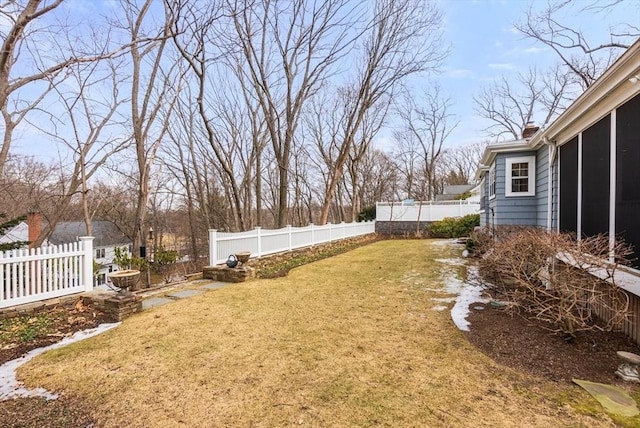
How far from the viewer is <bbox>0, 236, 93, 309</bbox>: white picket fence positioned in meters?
4.23

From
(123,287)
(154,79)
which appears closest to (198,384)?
(123,287)

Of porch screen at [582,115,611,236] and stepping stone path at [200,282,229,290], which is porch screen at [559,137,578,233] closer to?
porch screen at [582,115,611,236]

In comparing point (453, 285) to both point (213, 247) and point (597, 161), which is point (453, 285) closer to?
point (597, 161)

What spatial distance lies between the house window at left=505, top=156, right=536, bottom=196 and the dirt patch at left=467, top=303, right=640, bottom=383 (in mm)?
4546

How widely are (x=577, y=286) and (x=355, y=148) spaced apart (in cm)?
1908

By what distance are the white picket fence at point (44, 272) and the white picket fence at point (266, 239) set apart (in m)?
2.56

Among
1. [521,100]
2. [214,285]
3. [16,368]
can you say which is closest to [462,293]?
[214,285]

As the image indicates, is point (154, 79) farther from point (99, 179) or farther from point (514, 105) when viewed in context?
point (514, 105)

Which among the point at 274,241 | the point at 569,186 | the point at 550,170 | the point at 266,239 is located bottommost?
the point at 274,241

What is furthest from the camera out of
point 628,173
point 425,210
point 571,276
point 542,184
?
point 425,210

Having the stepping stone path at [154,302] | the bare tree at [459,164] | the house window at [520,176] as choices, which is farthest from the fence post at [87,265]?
the bare tree at [459,164]

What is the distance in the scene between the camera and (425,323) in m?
4.45

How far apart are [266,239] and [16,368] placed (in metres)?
6.27

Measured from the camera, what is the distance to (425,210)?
64.2 feet
